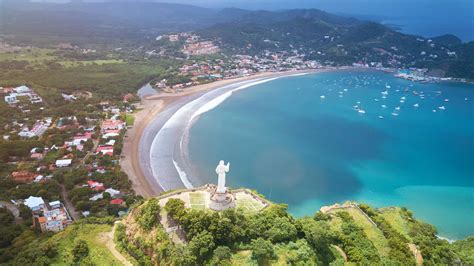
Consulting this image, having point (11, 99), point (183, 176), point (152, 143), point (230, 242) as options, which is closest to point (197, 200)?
point (230, 242)

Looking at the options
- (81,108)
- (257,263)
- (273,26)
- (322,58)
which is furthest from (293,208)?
(273,26)

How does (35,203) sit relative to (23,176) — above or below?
above

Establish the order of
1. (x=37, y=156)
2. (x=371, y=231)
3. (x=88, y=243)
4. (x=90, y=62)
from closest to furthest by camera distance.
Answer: (x=88, y=243) < (x=371, y=231) < (x=37, y=156) < (x=90, y=62)

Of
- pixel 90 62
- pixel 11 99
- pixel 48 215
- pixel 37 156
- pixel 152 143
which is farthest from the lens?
pixel 90 62

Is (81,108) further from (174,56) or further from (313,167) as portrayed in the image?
(174,56)

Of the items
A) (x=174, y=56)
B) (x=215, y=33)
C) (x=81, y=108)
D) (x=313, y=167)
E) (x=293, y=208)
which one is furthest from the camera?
(x=215, y=33)

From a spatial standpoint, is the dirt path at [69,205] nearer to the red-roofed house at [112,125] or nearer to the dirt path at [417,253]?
the red-roofed house at [112,125]

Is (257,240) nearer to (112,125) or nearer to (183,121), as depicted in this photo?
(112,125)
